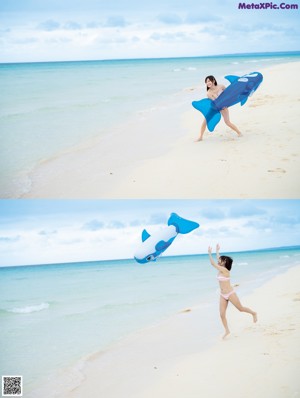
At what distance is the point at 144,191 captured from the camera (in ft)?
11.5

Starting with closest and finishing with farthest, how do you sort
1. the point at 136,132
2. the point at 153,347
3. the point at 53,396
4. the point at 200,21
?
the point at 53,396, the point at 153,347, the point at 136,132, the point at 200,21

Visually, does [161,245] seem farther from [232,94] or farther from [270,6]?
[270,6]

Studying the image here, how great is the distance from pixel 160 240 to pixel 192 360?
1.93 feet

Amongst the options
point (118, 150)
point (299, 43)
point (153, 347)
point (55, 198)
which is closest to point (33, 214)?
point (55, 198)

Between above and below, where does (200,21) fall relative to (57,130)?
above

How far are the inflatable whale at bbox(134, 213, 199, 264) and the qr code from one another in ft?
2.66

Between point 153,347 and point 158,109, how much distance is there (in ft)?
5.69

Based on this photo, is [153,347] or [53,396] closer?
[53,396]

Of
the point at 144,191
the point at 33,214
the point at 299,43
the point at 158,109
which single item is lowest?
the point at 33,214

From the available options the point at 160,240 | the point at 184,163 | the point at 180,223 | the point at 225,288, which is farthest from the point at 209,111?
the point at 225,288

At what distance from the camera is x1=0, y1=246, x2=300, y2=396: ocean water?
3.35 metres

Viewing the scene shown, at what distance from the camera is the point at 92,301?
4.14m

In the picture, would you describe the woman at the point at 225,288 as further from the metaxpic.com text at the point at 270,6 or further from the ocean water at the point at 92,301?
the metaxpic.com text at the point at 270,6

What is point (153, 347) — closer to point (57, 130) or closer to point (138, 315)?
point (138, 315)
